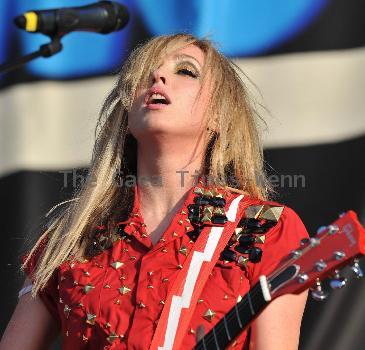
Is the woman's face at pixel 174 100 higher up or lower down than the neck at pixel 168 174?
higher up

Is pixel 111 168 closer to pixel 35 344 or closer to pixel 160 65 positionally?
pixel 160 65

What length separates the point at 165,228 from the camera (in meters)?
3.42

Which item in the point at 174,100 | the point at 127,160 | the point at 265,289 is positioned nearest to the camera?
the point at 265,289

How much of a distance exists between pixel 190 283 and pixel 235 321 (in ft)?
1.46

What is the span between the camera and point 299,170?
397 centimetres

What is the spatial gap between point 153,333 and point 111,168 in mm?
745

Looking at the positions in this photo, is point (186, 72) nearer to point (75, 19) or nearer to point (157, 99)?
point (157, 99)

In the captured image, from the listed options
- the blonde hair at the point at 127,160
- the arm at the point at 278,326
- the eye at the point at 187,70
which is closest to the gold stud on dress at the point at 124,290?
the blonde hair at the point at 127,160

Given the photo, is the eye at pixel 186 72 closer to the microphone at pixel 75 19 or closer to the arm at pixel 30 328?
the microphone at pixel 75 19

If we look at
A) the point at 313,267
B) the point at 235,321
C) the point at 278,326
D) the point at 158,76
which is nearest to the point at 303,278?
the point at 313,267

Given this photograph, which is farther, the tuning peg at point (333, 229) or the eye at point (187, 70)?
the eye at point (187, 70)

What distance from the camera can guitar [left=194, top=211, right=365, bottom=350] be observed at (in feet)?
8.29

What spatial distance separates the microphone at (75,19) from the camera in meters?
2.83

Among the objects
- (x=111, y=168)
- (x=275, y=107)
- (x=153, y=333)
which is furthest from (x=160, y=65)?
(x=153, y=333)
